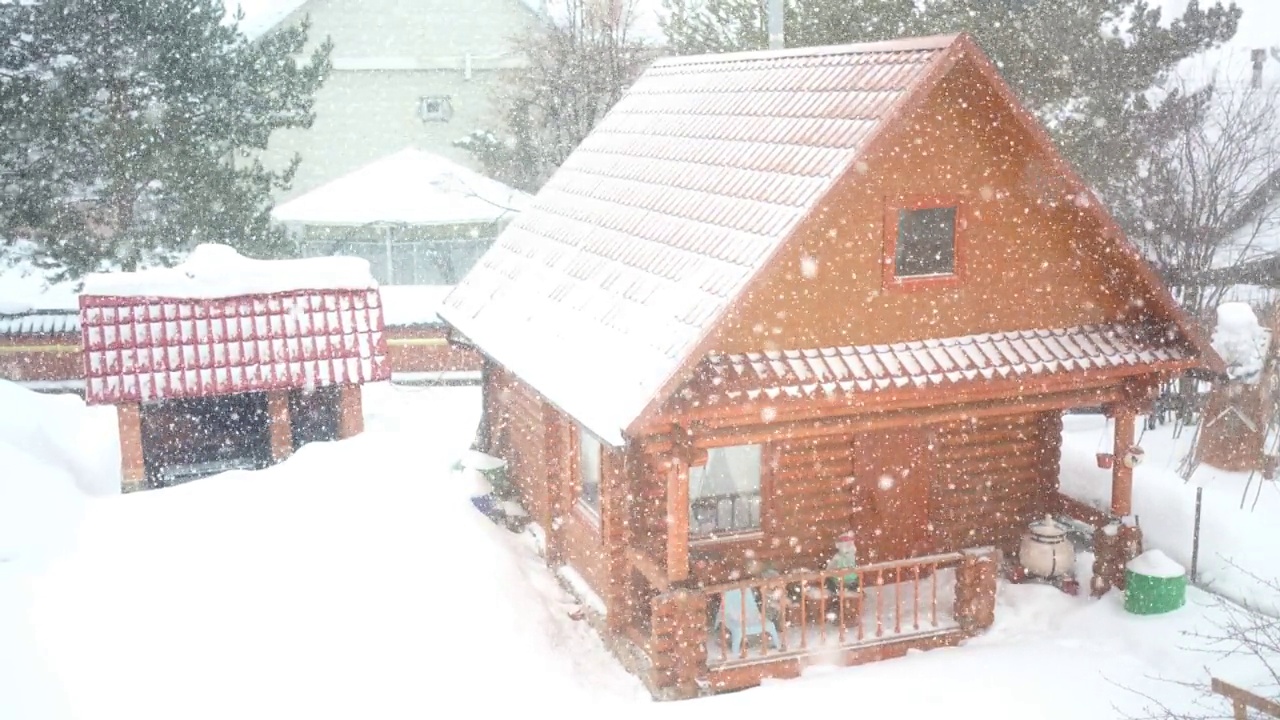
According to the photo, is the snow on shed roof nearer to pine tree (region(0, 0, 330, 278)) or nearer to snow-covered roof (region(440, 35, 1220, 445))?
snow-covered roof (region(440, 35, 1220, 445))

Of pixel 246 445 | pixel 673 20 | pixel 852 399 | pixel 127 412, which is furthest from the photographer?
pixel 673 20

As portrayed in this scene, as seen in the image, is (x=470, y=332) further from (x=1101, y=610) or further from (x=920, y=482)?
(x=1101, y=610)

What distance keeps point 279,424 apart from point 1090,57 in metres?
14.9

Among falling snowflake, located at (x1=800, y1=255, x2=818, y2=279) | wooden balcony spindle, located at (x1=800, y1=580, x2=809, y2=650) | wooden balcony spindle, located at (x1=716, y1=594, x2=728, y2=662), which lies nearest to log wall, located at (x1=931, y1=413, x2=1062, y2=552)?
wooden balcony spindle, located at (x1=800, y1=580, x2=809, y2=650)

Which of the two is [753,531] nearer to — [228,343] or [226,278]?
[228,343]

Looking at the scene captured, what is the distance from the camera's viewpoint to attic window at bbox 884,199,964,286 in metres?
9.65

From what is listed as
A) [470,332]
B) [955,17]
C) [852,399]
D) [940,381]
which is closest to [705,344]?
[852,399]

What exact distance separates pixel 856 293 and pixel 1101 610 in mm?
4079

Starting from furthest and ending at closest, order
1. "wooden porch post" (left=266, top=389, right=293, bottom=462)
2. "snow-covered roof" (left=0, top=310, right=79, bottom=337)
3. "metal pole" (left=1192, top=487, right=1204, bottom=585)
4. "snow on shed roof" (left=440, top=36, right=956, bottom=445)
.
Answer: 1. "snow-covered roof" (left=0, top=310, right=79, bottom=337)
2. "wooden porch post" (left=266, top=389, right=293, bottom=462)
3. "metal pole" (left=1192, top=487, right=1204, bottom=585)
4. "snow on shed roof" (left=440, top=36, right=956, bottom=445)

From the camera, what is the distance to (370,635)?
32.5 feet

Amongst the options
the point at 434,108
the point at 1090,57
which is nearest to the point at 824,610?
the point at 1090,57

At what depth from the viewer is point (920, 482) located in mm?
11125

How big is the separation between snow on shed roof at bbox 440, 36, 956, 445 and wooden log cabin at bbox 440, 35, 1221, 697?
0.04 metres

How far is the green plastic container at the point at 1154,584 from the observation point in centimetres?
1029
